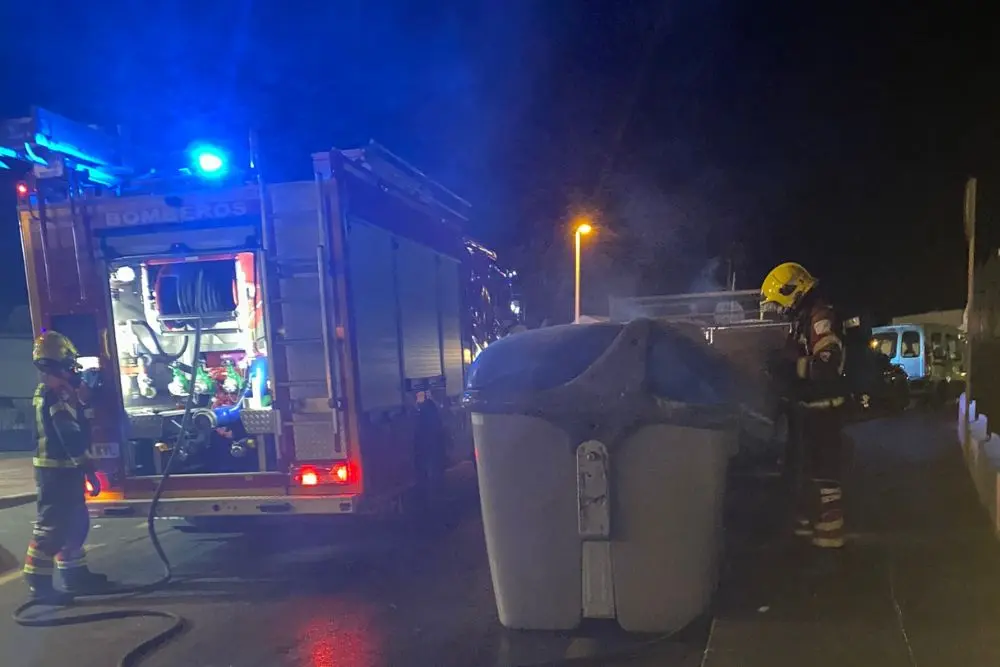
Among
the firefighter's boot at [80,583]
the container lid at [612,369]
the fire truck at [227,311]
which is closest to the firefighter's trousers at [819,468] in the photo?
the container lid at [612,369]

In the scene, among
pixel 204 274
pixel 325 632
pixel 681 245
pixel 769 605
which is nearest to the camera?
pixel 769 605

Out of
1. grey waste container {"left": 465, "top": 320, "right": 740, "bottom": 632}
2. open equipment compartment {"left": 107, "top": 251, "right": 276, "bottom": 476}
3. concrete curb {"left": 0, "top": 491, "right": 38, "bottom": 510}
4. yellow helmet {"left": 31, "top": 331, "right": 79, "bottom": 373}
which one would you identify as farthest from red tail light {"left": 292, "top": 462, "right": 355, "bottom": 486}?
concrete curb {"left": 0, "top": 491, "right": 38, "bottom": 510}

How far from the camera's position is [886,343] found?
19.8 metres

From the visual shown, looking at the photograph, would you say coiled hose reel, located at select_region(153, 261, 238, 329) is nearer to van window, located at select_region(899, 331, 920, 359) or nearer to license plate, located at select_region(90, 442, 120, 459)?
license plate, located at select_region(90, 442, 120, 459)

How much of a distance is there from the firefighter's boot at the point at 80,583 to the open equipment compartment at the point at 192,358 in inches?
34.8

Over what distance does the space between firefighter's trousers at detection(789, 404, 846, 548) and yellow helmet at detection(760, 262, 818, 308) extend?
0.95 metres

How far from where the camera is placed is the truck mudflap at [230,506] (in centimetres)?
570

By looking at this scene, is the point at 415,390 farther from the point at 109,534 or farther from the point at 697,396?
the point at 697,396

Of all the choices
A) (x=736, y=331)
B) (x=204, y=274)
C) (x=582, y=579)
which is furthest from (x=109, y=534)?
(x=736, y=331)

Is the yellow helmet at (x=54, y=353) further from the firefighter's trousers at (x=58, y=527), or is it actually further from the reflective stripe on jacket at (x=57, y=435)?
the firefighter's trousers at (x=58, y=527)

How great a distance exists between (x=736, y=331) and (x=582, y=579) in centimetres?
277

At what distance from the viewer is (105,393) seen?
20.2 feet

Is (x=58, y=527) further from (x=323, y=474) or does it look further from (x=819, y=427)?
(x=819, y=427)

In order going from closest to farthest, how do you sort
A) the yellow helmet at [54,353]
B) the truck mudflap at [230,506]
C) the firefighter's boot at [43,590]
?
the firefighter's boot at [43,590], the yellow helmet at [54,353], the truck mudflap at [230,506]
